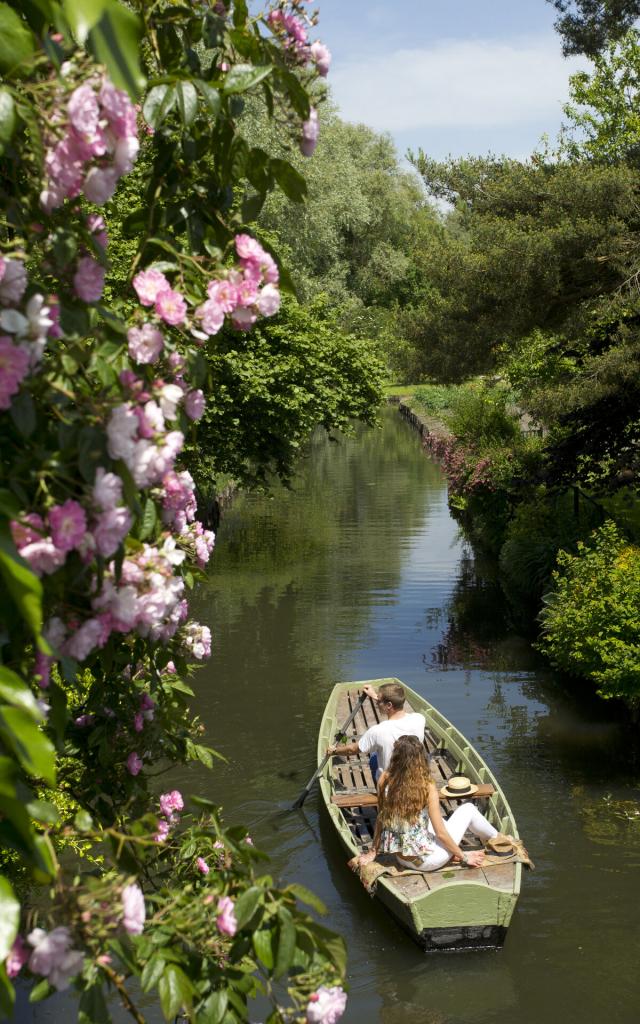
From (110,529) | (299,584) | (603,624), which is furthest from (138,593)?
(299,584)

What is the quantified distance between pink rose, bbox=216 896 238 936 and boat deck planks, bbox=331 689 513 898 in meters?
6.06

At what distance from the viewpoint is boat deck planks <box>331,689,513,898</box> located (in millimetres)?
8781

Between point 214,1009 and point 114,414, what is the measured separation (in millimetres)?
1441

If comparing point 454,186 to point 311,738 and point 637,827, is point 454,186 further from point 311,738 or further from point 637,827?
point 637,827

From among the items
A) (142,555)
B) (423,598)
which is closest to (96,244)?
(142,555)

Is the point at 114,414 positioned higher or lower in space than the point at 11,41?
lower

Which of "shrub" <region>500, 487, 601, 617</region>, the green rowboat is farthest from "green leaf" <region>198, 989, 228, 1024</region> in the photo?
"shrub" <region>500, 487, 601, 617</region>

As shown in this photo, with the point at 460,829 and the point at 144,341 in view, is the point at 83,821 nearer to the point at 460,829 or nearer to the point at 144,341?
the point at 144,341

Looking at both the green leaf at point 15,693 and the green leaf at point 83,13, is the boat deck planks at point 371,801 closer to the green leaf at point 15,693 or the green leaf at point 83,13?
the green leaf at point 15,693

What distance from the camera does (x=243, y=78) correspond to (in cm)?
290

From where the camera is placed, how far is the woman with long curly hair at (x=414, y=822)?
8.91m

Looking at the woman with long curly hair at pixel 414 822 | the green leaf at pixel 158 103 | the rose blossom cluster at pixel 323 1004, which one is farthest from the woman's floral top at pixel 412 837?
the green leaf at pixel 158 103

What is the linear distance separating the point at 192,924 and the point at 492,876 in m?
6.37

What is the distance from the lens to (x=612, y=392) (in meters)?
15.8
